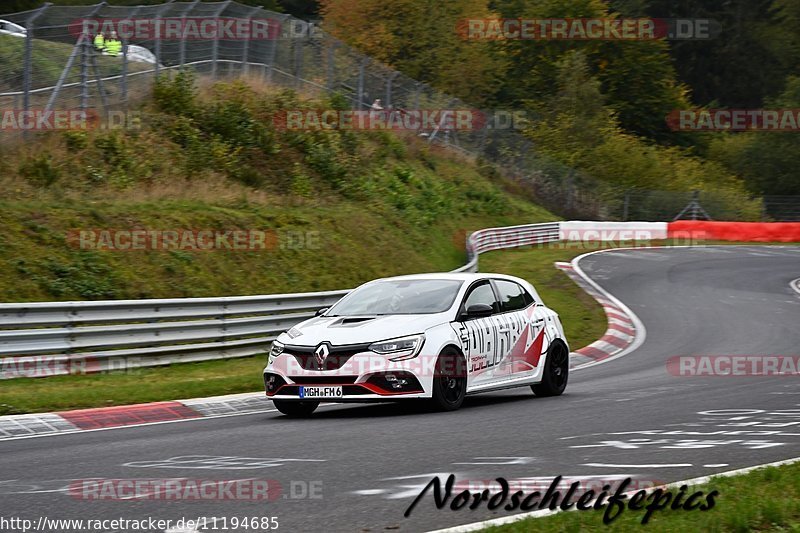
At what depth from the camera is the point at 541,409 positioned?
40.1ft

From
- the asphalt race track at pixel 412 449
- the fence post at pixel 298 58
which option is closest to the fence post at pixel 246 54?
the fence post at pixel 298 58

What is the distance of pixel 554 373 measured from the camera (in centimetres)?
1396

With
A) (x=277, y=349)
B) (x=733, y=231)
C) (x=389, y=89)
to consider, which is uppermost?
(x=389, y=89)

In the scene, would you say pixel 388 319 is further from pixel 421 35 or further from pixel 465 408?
pixel 421 35

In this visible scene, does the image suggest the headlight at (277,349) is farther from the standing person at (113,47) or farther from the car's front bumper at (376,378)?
the standing person at (113,47)

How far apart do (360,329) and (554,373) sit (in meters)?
3.26

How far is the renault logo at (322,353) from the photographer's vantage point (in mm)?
11531

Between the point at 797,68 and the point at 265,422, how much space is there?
8746 cm

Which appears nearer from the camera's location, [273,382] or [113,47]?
[273,382]

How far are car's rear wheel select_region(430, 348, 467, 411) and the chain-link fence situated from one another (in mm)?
15850

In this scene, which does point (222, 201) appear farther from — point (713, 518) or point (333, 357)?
point (713, 518)

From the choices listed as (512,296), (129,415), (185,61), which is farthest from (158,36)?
(129,415)

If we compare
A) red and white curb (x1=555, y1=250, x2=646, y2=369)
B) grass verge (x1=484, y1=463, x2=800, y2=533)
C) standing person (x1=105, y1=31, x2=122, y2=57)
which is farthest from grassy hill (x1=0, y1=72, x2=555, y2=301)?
grass verge (x1=484, y1=463, x2=800, y2=533)

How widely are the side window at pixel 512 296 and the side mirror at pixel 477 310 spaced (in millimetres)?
862
